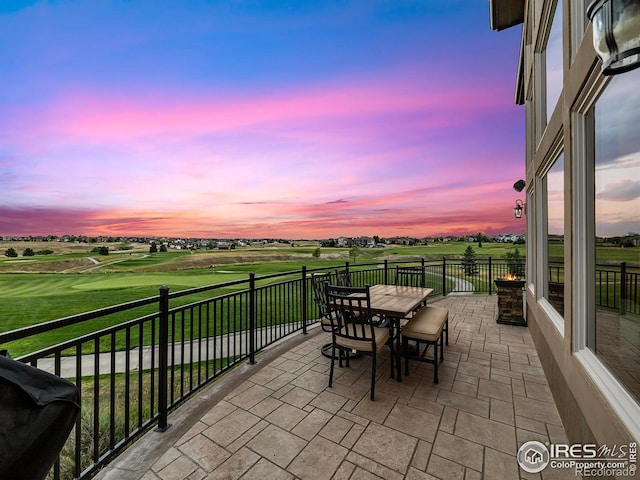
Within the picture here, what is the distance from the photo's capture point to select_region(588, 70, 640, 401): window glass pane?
1415 millimetres

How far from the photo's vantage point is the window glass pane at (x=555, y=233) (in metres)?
2.70

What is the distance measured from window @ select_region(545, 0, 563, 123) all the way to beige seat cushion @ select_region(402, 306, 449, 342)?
2697 mm

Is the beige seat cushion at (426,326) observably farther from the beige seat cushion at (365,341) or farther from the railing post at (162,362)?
the railing post at (162,362)

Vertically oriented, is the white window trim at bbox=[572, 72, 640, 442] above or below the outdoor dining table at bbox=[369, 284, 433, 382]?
above

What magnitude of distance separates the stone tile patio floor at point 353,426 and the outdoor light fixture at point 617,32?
2275 millimetres

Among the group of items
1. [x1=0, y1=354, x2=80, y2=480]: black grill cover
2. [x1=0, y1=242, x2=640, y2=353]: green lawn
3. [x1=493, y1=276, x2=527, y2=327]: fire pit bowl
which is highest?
[x1=0, y1=354, x2=80, y2=480]: black grill cover

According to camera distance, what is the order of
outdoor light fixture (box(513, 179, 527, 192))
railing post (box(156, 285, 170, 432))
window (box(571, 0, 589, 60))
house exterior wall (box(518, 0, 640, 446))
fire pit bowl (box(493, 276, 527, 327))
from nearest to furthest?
house exterior wall (box(518, 0, 640, 446)) < window (box(571, 0, 589, 60)) < railing post (box(156, 285, 170, 432)) < fire pit bowl (box(493, 276, 527, 327)) < outdoor light fixture (box(513, 179, 527, 192))

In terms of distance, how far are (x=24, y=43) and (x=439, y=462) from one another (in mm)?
12981

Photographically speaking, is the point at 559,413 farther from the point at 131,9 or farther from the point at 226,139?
the point at 226,139

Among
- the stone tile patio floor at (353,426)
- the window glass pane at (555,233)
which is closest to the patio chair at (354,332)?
the stone tile patio floor at (353,426)

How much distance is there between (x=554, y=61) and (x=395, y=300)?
11.0 feet

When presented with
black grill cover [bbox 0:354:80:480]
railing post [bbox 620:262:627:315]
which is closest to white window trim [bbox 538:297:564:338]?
railing post [bbox 620:262:627:315]

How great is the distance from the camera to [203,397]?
264 cm

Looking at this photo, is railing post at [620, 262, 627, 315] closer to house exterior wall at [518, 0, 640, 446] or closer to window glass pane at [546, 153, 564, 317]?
house exterior wall at [518, 0, 640, 446]
